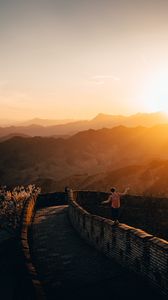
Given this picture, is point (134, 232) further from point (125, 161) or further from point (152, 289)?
point (125, 161)

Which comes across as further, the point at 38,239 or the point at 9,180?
the point at 9,180

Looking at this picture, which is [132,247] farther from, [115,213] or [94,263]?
[115,213]

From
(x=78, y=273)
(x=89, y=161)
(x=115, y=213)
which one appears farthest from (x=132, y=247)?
(x=89, y=161)

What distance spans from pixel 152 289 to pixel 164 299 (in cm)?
65

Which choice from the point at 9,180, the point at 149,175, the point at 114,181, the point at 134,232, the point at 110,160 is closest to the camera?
the point at 134,232

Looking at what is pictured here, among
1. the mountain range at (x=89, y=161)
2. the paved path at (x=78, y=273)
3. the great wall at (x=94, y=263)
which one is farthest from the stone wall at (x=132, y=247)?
the mountain range at (x=89, y=161)

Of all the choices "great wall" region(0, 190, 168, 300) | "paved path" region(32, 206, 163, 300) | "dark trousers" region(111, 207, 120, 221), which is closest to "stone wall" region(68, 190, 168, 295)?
"great wall" region(0, 190, 168, 300)

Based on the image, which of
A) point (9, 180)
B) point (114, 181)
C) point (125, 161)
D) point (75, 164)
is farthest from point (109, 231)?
point (75, 164)

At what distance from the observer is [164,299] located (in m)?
9.65

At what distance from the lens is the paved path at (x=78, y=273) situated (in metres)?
10.5

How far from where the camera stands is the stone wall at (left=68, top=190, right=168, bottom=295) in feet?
33.2

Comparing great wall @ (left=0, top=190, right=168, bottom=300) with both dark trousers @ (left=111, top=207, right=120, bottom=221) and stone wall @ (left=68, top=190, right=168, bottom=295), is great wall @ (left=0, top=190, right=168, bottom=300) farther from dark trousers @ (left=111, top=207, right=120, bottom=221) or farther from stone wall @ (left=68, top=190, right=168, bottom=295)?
dark trousers @ (left=111, top=207, right=120, bottom=221)

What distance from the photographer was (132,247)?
11.8 m

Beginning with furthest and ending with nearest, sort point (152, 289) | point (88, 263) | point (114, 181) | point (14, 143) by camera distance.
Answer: point (14, 143), point (114, 181), point (88, 263), point (152, 289)
